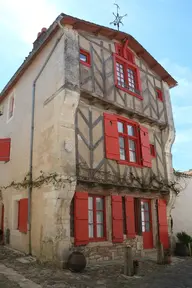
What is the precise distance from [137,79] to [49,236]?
21.0 ft

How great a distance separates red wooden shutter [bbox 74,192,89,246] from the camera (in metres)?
6.99

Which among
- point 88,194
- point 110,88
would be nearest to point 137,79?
point 110,88

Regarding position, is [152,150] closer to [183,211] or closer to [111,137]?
[111,137]

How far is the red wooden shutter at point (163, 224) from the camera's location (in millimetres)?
9312

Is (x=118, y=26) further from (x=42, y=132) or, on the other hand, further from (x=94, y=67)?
(x=42, y=132)

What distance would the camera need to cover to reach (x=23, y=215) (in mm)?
8195

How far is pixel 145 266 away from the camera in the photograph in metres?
7.29

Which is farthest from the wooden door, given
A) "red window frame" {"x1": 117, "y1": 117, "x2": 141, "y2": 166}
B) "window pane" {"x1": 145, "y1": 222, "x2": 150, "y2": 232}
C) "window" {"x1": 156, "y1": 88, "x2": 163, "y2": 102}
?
"window" {"x1": 156, "y1": 88, "x2": 163, "y2": 102}

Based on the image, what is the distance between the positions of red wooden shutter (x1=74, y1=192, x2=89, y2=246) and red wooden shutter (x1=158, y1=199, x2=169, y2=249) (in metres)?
3.33

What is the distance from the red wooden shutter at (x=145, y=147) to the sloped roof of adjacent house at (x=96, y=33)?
3019 mm

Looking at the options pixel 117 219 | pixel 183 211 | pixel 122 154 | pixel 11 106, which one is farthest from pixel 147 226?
pixel 11 106

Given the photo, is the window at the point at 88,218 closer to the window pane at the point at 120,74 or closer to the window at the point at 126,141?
the window at the point at 126,141

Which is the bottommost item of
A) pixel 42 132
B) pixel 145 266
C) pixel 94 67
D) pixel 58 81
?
pixel 145 266

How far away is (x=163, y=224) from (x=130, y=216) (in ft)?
5.55
